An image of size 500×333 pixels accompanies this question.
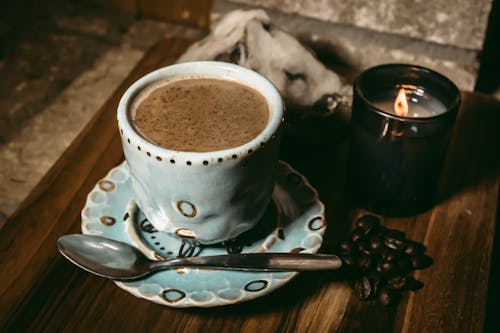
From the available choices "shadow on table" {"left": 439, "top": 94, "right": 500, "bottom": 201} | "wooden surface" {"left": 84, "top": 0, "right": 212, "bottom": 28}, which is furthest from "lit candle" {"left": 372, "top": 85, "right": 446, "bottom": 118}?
"wooden surface" {"left": 84, "top": 0, "right": 212, "bottom": 28}

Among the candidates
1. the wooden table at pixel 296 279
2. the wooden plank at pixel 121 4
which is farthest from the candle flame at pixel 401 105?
the wooden plank at pixel 121 4

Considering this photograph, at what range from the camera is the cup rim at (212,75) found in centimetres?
55

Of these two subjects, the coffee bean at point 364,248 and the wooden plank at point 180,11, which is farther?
the wooden plank at point 180,11

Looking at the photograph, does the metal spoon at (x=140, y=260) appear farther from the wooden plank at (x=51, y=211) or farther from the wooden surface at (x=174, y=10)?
the wooden surface at (x=174, y=10)

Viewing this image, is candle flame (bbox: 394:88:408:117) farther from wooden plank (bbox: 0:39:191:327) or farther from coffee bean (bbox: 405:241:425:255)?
wooden plank (bbox: 0:39:191:327)

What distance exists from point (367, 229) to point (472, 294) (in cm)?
14

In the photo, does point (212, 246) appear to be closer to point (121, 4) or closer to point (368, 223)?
point (368, 223)

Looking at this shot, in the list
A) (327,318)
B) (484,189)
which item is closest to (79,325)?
(327,318)

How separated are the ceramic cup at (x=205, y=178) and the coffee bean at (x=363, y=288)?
0.45 ft

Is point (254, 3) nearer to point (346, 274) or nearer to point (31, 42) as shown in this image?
point (346, 274)

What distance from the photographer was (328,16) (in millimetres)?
1062

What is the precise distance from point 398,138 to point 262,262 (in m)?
0.22

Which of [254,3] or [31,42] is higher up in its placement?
[254,3]

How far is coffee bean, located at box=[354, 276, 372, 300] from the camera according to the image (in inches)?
24.9
